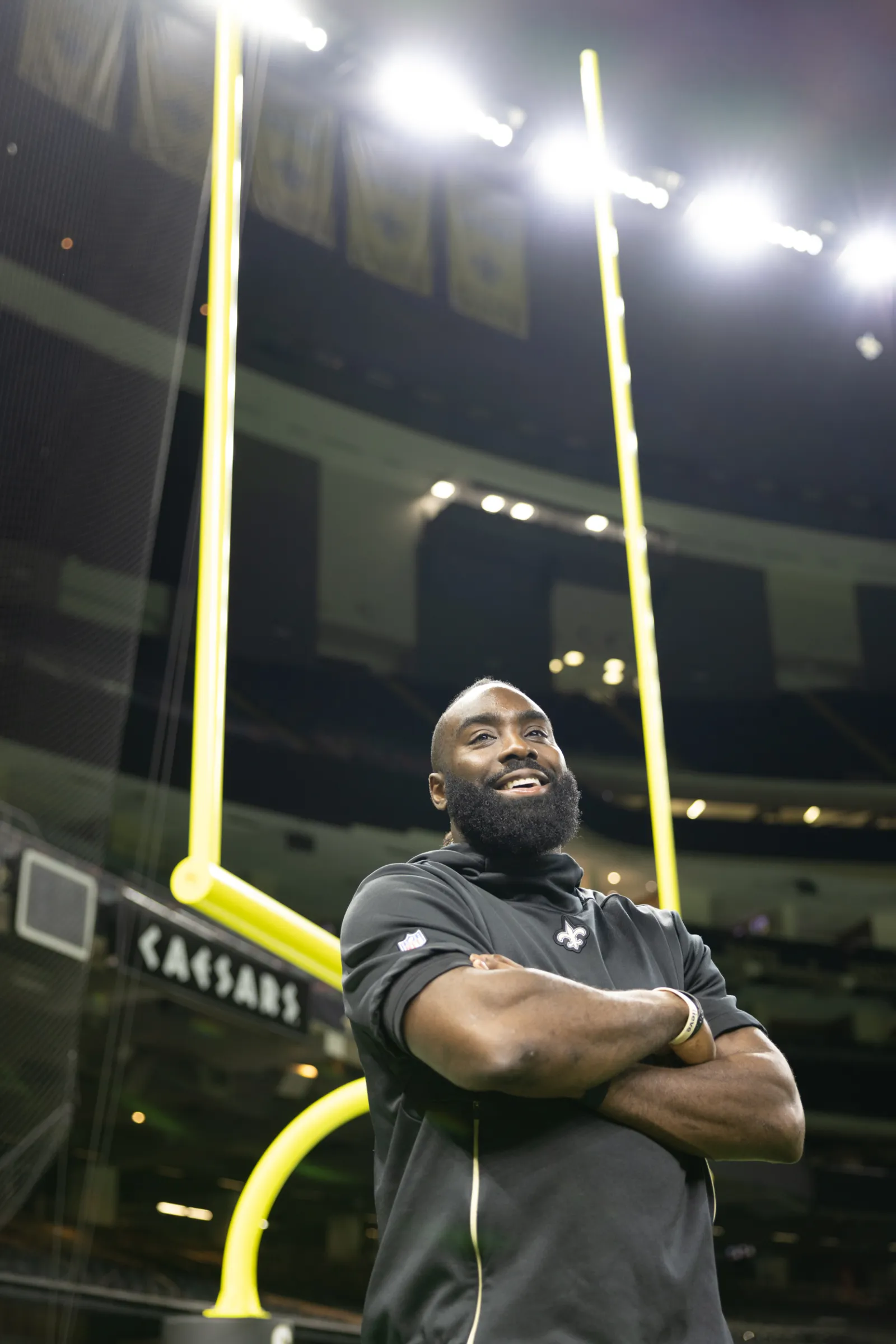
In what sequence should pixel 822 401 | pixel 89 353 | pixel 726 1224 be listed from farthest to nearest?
1. pixel 822 401
2. pixel 726 1224
3. pixel 89 353

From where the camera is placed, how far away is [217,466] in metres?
1.73

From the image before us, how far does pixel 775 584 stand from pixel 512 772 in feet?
36.6

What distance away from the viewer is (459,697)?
4.40ft

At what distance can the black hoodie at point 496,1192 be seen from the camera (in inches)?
34.2

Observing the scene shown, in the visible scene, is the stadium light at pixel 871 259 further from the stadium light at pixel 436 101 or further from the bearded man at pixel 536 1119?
the bearded man at pixel 536 1119

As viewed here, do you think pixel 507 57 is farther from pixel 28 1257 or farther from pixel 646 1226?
pixel 28 1257

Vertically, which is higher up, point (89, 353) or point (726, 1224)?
point (89, 353)

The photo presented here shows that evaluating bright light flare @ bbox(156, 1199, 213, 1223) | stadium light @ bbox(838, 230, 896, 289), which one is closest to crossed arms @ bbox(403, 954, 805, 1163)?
stadium light @ bbox(838, 230, 896, 289)

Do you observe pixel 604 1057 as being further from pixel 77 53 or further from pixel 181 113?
pixel 77 53

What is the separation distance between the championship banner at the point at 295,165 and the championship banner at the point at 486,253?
1053mm

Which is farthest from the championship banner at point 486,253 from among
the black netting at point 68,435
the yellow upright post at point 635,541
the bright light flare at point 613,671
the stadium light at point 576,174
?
the yellow upright post at point 635,541

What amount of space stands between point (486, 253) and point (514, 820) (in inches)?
328

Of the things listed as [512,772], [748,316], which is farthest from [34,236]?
[748,316]

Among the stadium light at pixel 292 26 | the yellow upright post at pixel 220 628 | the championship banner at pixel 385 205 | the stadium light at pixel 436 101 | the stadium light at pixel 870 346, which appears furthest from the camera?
the stadium light at pixel 870 346
